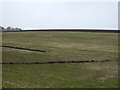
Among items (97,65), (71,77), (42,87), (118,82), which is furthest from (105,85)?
(97,65)

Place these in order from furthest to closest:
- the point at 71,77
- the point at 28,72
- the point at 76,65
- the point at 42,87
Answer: the point at 76,65 → the point at 28,72 → the point at 71,77 → the point at 42,87

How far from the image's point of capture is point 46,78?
21.1 meters

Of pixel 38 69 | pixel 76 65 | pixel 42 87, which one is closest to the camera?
pixel 42 87

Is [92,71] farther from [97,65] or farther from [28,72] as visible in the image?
[28,72]

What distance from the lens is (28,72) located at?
2356cm

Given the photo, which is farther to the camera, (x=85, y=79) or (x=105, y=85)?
(x=85, y=79)

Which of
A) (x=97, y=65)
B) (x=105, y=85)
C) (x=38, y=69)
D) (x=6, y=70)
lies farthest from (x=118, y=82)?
(x=6, y=70)

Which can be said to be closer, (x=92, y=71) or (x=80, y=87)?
(x=80, y=87)

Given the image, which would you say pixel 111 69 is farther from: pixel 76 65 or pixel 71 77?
pixel 71 77

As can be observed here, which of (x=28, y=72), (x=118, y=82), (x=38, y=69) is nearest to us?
(x=118, y=82)

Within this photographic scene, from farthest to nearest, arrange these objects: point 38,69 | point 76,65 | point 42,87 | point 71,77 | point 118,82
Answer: point 76,65, point 38,69, point 71,77, point 118,82, point 42,87

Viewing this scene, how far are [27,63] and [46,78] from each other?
339 inches

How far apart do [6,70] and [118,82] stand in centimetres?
1511

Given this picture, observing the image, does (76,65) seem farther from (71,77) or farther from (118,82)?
(118,82)
